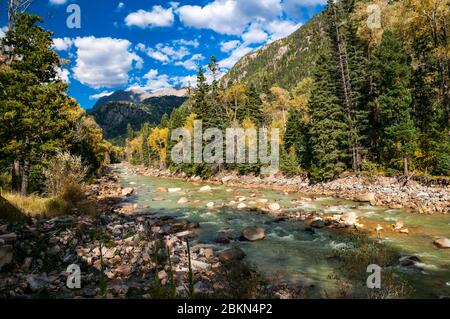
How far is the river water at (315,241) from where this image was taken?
9.98m

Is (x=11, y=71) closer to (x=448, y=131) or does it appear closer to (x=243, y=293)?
(x=243, y=293)

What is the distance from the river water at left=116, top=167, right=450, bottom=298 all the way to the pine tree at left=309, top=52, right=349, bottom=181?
7257 millimetres

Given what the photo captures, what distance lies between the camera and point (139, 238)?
13039mm

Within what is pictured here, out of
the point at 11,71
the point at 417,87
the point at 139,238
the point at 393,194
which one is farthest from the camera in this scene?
the point at 417,87

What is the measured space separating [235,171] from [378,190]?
2383 cm

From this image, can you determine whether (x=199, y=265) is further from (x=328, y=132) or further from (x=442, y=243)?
(x=328, y=132)

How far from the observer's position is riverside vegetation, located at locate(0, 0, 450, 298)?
898 cm

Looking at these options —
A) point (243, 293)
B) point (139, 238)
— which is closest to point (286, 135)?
point (139, 238)

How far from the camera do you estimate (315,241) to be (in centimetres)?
1447

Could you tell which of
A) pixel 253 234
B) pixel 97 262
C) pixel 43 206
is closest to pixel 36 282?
pixel 97 262

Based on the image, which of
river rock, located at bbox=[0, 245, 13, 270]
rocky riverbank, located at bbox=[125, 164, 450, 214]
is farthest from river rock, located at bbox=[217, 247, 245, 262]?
rocky riverbank, located at bbox=[125, 164, 450, 214]

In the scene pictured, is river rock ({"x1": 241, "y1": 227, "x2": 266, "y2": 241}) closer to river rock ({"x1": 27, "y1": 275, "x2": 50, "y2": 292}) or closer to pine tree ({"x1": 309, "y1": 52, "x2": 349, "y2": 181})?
river rock ({"x1": 27, "y1": 275, "x2": 50, "y2": 292})

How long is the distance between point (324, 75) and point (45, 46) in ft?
87.1

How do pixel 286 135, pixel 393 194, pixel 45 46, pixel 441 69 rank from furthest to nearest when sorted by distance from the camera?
pixel 286 135 < pixel 441 69 < pixel 393 194 < pixel 45 46
